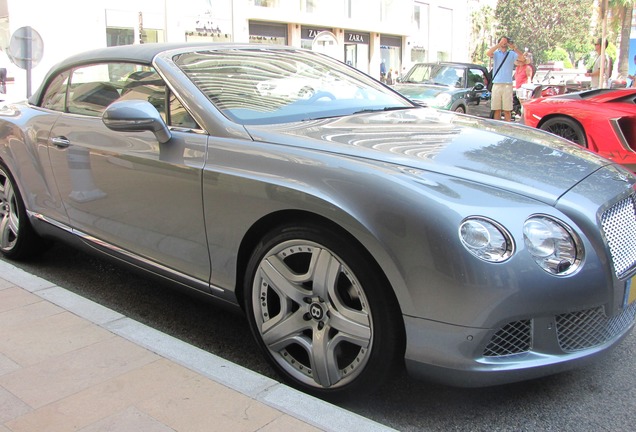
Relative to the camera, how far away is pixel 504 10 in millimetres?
59219

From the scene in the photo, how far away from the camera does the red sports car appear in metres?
7.01

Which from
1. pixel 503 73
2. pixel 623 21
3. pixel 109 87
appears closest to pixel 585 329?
pixel 109 87

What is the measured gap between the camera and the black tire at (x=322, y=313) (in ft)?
7.66

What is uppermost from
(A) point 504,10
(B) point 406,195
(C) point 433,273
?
(A) point 504,10

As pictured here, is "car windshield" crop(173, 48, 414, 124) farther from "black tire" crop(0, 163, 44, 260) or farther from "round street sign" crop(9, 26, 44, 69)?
"round street sign" crop(9, 26, 44, 69)

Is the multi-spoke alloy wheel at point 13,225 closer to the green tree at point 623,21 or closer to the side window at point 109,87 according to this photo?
the side window at point 109,87

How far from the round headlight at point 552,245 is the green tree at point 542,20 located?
6199cm

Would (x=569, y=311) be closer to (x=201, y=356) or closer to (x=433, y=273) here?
(x=433, y=273)

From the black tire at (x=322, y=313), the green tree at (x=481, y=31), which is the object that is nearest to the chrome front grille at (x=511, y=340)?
the black tire at (x=322, y=313)

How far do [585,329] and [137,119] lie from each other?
7.22ft

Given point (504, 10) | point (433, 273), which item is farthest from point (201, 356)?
point (504, 10)

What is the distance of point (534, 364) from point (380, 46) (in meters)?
36.6

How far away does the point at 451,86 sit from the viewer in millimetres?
14078

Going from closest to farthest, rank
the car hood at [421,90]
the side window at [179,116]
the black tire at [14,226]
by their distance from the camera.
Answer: the side window at [179,116], the black tire at [14,226], the car hood at [421,90]
